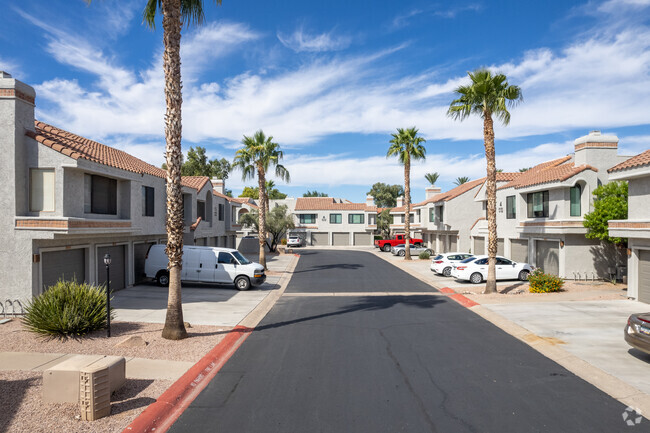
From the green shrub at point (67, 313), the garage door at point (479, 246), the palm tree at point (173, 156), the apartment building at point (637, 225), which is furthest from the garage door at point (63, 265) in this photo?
the garage door at point (479, 246)

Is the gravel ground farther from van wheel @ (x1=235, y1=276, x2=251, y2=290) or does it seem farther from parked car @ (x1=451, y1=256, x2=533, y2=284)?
parked car @ (x1=451, y1=256, x2=533, y2=284)

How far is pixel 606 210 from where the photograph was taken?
20547 mm

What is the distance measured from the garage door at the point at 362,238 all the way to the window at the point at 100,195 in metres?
49.3

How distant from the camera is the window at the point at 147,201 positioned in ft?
65.5

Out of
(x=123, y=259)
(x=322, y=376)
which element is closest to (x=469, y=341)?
(x=322, y=376)

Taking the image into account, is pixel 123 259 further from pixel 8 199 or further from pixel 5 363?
pixel 5 363

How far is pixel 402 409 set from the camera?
6.82 m

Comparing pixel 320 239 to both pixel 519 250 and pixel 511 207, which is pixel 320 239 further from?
pixel 519 250

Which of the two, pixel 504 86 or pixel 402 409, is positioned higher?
pixel 504 86

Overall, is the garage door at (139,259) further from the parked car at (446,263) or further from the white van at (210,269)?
the parked car at (446,263)

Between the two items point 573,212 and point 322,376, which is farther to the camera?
point 573,212

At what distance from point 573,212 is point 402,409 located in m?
20.8

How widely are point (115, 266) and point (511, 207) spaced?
25.0 metres

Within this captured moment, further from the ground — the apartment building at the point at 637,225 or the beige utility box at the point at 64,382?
the apartment building at the point at 637,225
